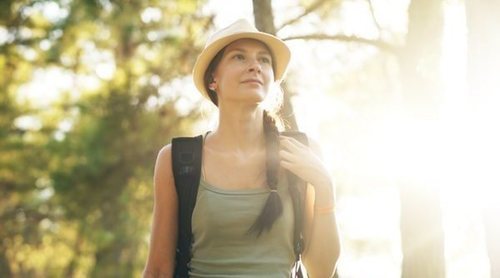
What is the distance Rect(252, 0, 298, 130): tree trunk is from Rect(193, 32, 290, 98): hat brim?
757 millimetres

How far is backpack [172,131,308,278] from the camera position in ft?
10.4

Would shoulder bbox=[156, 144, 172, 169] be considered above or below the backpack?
above

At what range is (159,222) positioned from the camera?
128 inches

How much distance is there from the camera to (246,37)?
3.40m

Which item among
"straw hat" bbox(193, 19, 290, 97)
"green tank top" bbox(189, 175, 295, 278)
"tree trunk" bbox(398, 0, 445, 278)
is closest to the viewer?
"green tank top" bbox(189, 175, 295, 278)

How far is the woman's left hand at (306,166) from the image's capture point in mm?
3094

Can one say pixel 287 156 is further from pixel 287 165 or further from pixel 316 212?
pixel 316 212

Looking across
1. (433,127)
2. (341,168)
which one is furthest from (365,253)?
(433,127)

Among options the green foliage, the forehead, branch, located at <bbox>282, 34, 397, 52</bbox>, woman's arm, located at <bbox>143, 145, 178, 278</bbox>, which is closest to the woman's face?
the forehead

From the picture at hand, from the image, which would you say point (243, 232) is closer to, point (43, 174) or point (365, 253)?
point (43, 174)

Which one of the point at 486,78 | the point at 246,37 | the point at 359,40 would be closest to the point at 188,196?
the point at 246,37

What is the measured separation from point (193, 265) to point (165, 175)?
1.46 ft

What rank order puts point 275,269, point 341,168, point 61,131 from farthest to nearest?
point 61,131
point 341,168
point 275,269

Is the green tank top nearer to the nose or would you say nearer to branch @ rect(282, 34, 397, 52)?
the nose
